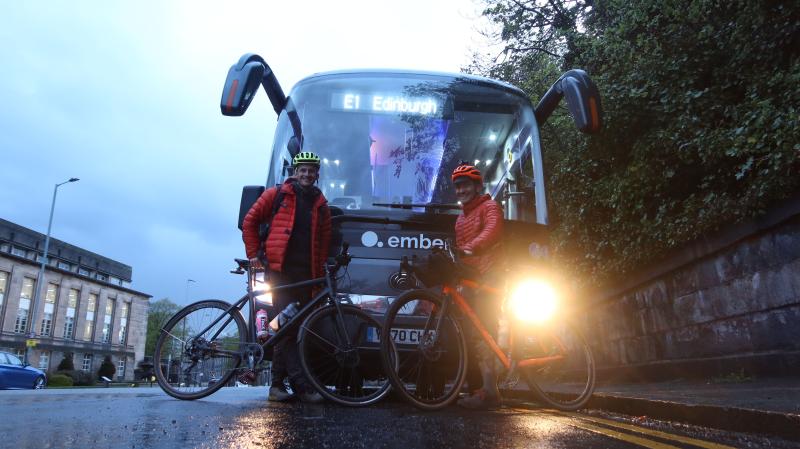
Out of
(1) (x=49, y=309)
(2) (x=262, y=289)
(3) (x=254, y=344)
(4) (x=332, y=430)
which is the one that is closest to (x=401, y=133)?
(2) (x=262, y=289)

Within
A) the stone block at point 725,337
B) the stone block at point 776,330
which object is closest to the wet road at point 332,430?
the stone block at point 776,330

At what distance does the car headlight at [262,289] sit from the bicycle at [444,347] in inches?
50.0

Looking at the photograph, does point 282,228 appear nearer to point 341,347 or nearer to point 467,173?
point 341,347

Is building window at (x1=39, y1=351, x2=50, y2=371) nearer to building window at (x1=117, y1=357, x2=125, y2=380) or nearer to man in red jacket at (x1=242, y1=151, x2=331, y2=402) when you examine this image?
building window at (x1=117, y1=357, x2=125, y2=380)

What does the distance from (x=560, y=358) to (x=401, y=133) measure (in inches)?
108

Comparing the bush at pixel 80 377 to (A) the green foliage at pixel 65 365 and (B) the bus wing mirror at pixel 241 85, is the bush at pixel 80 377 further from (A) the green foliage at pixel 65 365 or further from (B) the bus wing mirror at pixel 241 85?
(B) the bus wing mirror at pixel 241 85

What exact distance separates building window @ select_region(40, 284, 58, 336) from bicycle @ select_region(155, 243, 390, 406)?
6264 centimetres

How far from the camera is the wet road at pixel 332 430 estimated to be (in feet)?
9.17

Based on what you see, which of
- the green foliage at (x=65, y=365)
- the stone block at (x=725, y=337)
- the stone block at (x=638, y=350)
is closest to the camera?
the stone block at (x=725, y=337)

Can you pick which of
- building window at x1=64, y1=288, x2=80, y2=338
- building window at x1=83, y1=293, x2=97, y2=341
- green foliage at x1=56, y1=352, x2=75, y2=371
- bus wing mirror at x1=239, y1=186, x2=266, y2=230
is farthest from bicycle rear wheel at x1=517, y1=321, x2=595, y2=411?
building window at x1=83, y1=293, x2=97, y2=341

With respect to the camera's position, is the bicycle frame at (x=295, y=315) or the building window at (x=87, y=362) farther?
the building window at (x=87, y=362)

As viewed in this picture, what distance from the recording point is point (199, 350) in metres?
5.18

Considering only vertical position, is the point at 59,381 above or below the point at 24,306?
below

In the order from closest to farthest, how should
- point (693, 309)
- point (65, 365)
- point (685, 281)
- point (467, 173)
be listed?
point (467, 173)
point (693, 309)
point (685, 281)
point (65, 365)
